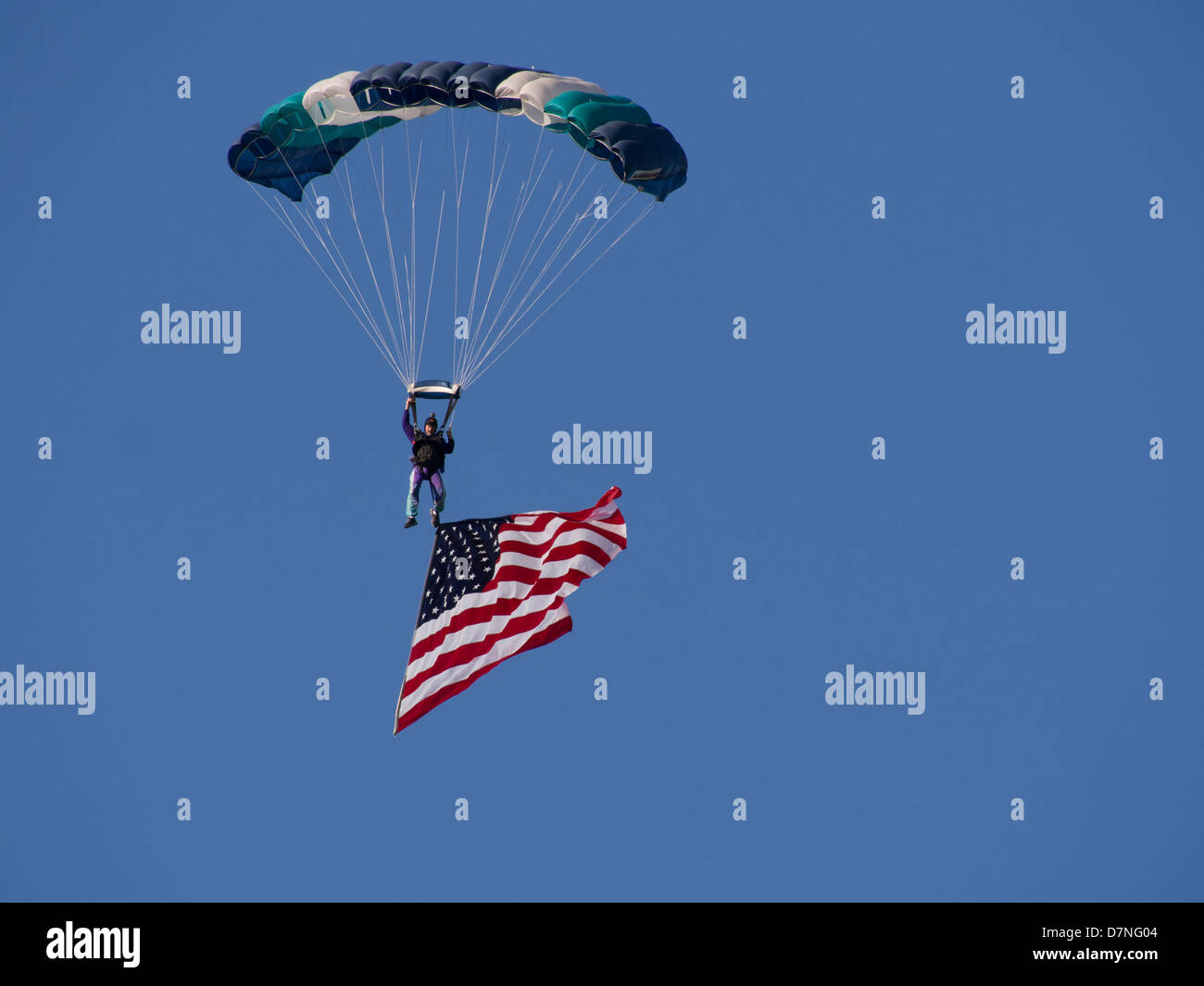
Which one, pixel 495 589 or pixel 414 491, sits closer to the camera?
pixel 414 491

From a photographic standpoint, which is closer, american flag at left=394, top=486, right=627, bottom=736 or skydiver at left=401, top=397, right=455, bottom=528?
skydiver at left=401, top=397, right=455, bottom=528

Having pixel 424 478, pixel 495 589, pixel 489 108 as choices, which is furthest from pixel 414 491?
pixel 489 108

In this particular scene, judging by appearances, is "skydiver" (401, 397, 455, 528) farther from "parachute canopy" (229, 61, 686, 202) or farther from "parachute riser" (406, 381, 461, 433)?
"parachute canopy" (229, 61, 686, 202)

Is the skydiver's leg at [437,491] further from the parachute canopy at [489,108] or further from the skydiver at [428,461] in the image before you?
the parachute canopy at [489,108]

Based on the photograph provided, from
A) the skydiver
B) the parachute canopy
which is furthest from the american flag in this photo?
the parachute canopy

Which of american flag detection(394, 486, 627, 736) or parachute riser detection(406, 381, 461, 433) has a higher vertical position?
parachute riser detection(406, 381, 461, 433)

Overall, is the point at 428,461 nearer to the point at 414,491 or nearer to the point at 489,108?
the point at 414,491

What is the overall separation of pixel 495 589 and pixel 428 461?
2198 millimetres

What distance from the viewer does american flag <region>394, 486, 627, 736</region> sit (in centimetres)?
2352

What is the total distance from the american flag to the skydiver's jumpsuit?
78 centimetres

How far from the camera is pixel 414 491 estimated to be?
22781 mm

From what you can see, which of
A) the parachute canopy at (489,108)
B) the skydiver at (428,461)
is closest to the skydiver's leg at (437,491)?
the skydiver at (428,461)
